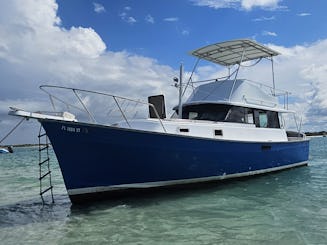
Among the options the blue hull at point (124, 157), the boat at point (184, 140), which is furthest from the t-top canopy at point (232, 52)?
the blue hull at point (124, 157)

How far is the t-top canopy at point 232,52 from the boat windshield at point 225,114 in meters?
1.97

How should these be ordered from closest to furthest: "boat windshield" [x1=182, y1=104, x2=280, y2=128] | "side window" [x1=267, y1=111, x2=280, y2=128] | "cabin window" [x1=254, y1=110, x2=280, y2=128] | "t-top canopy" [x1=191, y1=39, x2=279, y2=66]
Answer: "boat windshield" [x1=182, y1=104, x2=280, y2=128] → "t-top canopy" [x1=191, y1=39, x2=279, y2=66] → "cabin window" [x1=254, y1=110, x2=280, y2=128] → "side window" [x1=267, y1=111, x2=280, y2=128]

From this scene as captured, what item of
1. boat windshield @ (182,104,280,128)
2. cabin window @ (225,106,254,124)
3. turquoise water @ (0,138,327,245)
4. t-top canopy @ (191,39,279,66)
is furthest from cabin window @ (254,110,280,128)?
turquoise water @ (0,138,327,245)

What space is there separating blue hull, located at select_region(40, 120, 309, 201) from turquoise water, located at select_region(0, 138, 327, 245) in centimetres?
52

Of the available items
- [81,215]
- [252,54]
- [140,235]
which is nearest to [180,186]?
[81,215]

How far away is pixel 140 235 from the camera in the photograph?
667 centimetres

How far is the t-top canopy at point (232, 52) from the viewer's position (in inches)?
522

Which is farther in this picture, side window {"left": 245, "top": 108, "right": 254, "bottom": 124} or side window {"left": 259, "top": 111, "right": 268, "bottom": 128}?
side window {"left": 259, "top": 111, "right": 268, "bottom": 128}

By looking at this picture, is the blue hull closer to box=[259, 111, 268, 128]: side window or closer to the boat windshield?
the boat windshield

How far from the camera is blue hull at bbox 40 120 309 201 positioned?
878 cm

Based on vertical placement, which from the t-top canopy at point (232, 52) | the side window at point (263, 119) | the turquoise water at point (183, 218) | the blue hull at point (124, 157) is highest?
the t-top canopy at point (232, 52)

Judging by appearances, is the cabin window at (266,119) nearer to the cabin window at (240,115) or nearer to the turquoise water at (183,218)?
the cabin window at (240,115)

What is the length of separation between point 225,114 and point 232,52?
10.6ft

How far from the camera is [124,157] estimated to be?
9.07 meters
